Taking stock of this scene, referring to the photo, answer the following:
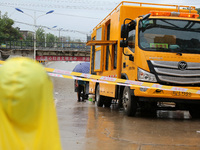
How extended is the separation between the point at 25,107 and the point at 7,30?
116 m

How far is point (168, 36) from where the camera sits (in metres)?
10.9

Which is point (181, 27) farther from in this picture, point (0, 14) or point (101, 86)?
point (0, 14)

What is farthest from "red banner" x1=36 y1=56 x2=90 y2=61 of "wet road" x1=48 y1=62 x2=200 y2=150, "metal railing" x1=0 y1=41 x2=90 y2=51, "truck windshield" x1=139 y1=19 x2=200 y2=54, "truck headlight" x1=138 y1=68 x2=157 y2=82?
"truck headlight" x1=138 y1=68 x2=157 y2=82

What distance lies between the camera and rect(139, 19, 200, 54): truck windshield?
10769mm

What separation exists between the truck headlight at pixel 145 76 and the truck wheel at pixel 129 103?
0.68 m

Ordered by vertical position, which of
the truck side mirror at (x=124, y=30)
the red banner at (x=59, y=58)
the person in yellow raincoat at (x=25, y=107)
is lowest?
the red banner at (x=59, y=58)

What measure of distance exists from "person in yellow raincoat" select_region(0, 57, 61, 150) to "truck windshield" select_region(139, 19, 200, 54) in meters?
8.92

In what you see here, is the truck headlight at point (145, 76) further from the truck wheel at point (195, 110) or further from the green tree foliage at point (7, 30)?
the green tree foliage at point (7, 30)

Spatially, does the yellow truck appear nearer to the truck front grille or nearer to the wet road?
the truck front grille

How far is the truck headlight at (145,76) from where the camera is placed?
10.5 m

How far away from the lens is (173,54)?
34.7 ft

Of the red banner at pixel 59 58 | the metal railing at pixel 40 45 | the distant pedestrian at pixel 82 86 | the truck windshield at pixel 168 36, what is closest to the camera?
the truck windshield at pixel 168 36

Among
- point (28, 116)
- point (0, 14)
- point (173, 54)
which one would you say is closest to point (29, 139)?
point (28, 116)

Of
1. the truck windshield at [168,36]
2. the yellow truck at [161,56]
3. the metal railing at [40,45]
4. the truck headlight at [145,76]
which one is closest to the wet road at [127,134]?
the yellow truck at [161,56]
